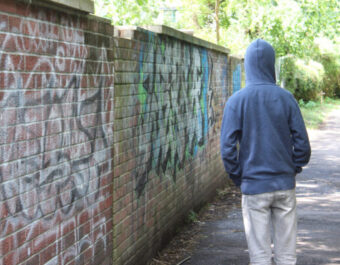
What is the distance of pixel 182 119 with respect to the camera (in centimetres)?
702

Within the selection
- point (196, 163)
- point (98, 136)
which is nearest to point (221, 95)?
point (196, 163)

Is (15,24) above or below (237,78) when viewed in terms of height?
above

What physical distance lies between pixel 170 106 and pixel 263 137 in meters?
2.30

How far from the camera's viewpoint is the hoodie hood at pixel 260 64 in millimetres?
4410

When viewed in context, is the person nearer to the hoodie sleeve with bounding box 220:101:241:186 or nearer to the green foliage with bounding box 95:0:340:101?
the hoodie sleeve with bounding box 220:101:241:186

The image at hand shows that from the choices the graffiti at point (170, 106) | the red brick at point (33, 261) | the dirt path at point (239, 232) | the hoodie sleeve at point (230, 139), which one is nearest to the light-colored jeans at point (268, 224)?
the hoodie sleeve at point (230, 139)

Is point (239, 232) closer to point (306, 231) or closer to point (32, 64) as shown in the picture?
point (306, 231)

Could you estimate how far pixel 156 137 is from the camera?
5844 mm

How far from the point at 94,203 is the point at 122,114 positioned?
93 cm

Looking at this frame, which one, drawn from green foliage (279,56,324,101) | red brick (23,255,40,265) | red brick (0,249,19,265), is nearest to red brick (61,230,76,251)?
red brick (23,255,40,265)

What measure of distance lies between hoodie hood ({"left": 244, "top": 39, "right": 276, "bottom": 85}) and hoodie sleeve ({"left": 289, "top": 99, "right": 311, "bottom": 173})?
12.8 inches

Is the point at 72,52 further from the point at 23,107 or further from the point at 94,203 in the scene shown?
the point at 94,203

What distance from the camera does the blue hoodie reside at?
4.23m

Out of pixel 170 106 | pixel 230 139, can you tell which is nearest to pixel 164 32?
pixel 170 106
